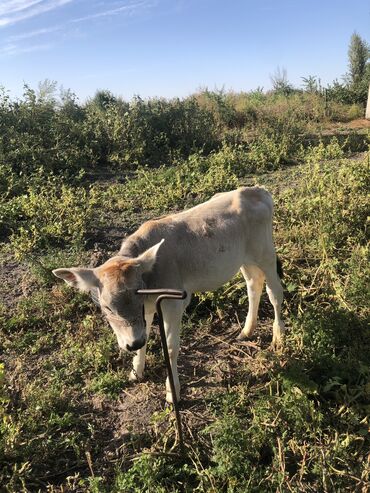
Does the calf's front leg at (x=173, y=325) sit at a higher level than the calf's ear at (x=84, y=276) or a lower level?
lower

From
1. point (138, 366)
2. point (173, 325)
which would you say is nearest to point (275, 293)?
point (173, 325)

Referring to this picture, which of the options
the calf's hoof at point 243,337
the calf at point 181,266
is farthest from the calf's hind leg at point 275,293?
the calf's hoof at point 243,337

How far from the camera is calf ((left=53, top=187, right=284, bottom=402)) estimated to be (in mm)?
3770

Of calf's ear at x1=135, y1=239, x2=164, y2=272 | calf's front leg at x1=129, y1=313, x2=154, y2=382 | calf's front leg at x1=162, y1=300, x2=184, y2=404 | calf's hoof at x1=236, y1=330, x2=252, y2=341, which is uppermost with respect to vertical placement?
calf's ear at x1=135, y1=239, x2=164, y2=272

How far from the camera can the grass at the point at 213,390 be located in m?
3.79

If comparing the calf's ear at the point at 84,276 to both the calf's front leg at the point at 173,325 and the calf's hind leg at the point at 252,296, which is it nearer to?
the calf's front leg at the point at 173,325

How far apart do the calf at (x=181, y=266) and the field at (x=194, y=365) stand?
0.44 metres

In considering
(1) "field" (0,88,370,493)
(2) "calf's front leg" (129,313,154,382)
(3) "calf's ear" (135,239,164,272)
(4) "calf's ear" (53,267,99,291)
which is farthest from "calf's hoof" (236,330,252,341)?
(4) "calf's ear" (53,267,99,291)

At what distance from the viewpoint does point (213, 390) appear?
4.81 m

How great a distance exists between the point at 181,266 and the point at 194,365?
134 cm

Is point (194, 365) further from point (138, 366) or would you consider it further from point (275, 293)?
point (275, 293)

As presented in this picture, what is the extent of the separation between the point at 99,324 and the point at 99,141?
9.17 meters

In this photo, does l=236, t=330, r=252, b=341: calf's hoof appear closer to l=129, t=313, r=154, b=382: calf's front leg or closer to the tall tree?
l=129, t=313, r=154, b=382: calf's front leg

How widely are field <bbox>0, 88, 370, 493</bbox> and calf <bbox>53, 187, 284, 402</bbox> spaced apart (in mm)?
445
